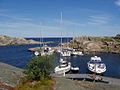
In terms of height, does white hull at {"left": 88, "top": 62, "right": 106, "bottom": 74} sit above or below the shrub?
below

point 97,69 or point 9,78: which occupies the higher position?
point 9,78

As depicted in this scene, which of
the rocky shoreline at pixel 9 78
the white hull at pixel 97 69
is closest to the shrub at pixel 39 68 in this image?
the rocky shoreline at pixel 9 78

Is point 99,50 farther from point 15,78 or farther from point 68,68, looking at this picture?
point 15,78

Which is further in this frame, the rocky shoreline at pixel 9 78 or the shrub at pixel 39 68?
the shrub at pixel 39 68

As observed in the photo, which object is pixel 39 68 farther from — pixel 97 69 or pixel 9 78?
pixel 97 69

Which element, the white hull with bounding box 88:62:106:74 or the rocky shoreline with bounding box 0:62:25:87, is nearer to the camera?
the rocky shoreline with bounding box 0:62:25:87

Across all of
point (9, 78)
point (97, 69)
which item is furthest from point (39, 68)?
point (97, 69)

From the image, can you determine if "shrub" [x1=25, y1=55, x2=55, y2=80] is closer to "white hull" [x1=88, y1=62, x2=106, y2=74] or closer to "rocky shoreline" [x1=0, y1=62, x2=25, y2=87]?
"rocky shoreline" [x1=0, y1=62, x2=25, y2=87]

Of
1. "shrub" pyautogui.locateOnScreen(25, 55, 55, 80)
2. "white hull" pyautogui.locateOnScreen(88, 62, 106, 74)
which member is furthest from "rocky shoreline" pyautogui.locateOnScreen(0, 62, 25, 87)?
"white hull" pyautogui.locateOnScreen(88, 62, 106, 74)

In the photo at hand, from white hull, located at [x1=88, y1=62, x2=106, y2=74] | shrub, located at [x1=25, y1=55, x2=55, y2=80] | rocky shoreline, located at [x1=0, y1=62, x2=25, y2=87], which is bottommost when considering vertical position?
white hull, located at [x1=88, y1=62, x2=106, y2=74]

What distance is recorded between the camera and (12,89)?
3744 cm

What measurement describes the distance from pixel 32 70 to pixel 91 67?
51.7 meters

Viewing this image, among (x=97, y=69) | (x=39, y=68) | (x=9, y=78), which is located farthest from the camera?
(x=97, y=69)

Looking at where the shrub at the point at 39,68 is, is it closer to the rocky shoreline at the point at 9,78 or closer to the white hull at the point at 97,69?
the rocky shoreline at the point at 9,78
